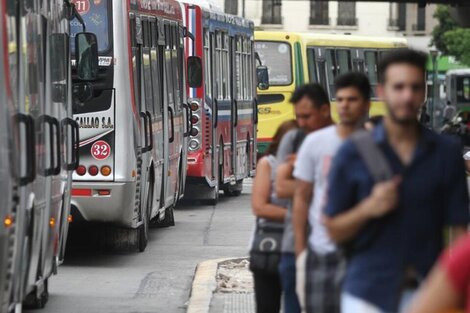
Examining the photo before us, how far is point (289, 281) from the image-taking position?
8266 millimetres

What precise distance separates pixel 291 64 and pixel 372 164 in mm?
27799

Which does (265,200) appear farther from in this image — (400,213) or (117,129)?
(117,129)

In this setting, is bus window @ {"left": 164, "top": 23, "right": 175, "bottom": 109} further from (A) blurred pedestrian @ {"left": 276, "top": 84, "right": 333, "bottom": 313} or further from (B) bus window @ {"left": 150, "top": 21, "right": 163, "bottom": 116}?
(A) blurred pedestrian @ {"left": 276, "top": 84, "right": 333, "bottom": 313}

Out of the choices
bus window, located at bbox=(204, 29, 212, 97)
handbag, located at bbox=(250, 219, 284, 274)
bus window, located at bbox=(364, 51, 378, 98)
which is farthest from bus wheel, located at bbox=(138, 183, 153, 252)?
bus window, located at bbox=(364, 51, 378, 98)

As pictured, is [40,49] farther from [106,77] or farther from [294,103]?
[106,77]

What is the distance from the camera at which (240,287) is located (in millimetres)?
14250

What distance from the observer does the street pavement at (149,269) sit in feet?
43.9

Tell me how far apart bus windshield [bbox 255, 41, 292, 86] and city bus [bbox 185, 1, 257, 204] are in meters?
4.37

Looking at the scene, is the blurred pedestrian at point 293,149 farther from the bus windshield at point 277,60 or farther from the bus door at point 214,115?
the bus windshield at point 277,60

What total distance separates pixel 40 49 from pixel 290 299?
350 cm

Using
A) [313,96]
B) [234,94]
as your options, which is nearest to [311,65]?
[234,94]

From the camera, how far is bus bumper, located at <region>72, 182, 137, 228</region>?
1566cm

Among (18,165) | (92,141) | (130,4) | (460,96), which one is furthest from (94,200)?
(460,96)

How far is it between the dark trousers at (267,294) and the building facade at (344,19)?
83948 millimetres
